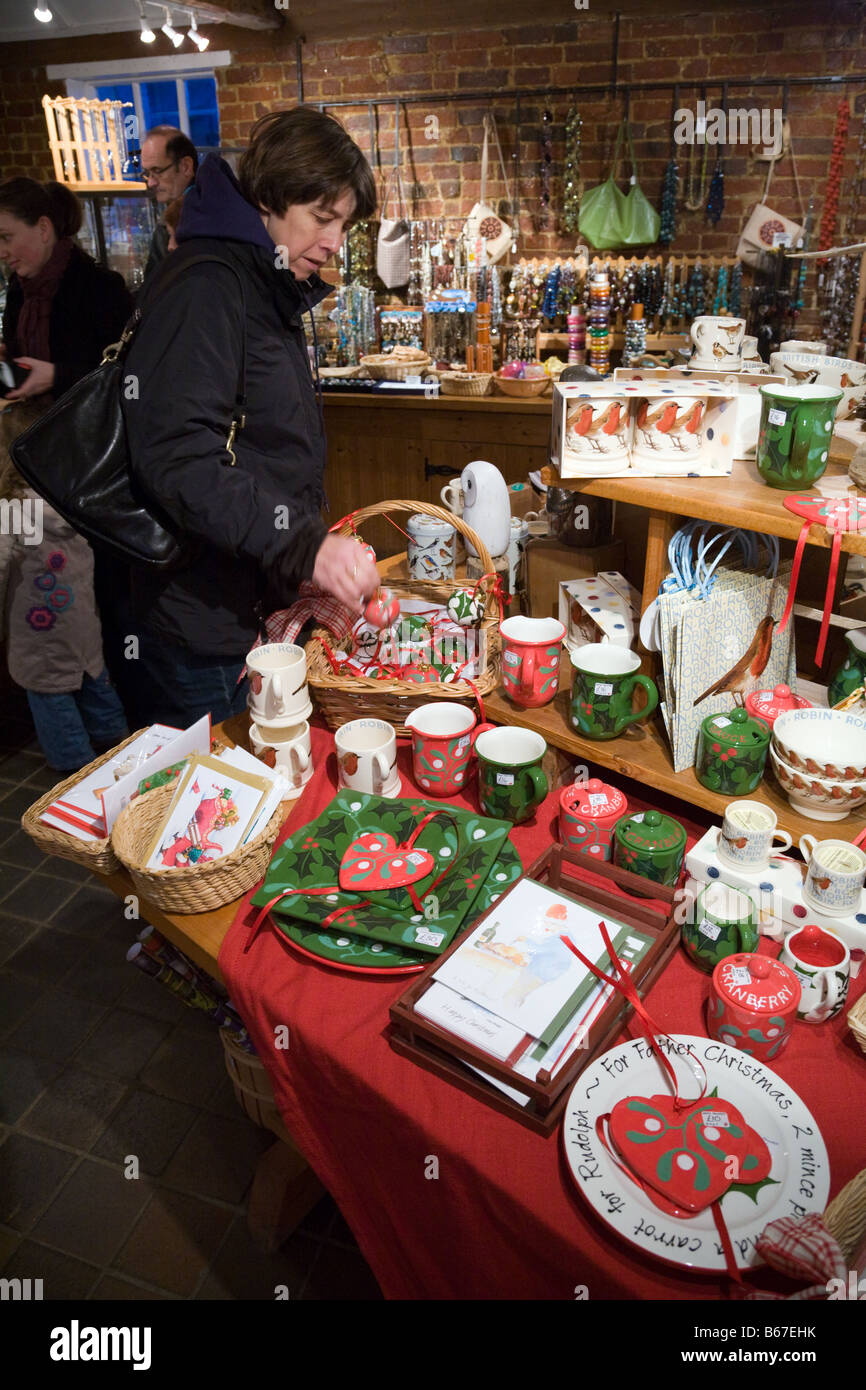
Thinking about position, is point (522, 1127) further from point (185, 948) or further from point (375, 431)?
point (375, 431)

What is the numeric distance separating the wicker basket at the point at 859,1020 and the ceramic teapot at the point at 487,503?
122 centimetres

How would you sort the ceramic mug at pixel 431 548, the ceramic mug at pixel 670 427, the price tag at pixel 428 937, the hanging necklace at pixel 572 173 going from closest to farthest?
1. the price tag at pixel 428 937
2. the ceramic mug at pixel 670 427
3. the ceramic mug at pixel 431 548
4. the hanging necklace at pixel 572 173

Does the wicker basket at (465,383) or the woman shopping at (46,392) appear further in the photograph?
the wicker basket at (465,383)

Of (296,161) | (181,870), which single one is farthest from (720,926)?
(296,161)

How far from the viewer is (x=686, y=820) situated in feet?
5.24

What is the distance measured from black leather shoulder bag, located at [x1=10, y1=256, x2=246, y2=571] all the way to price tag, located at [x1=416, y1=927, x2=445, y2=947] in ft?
2.95

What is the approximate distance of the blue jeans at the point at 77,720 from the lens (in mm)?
3133

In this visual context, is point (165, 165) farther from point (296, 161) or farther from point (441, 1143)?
point (441, 1143)

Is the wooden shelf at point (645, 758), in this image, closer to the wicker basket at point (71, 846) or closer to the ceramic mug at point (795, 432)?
the ceramic mug at point (795, 432)

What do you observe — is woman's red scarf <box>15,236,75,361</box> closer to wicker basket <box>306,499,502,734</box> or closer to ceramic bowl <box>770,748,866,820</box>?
wicker basket <box>306,499,502,734</box>

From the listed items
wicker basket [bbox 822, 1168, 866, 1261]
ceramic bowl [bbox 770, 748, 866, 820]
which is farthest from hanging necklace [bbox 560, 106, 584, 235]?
wicker basket [bbox 822, 1168, 866, 1261]

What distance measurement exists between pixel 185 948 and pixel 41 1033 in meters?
1.29

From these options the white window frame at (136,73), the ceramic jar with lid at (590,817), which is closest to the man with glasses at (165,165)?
the white window frame at (136,73)

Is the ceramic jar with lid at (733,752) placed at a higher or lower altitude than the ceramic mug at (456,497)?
lower
